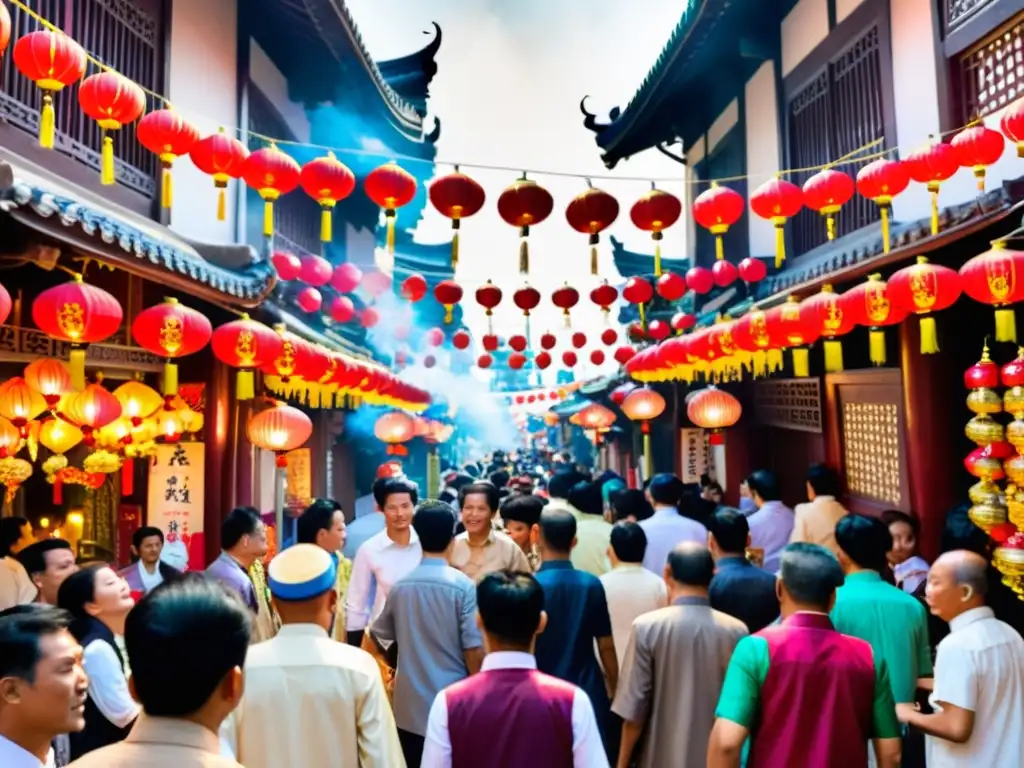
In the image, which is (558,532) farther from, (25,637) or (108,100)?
(108,100)

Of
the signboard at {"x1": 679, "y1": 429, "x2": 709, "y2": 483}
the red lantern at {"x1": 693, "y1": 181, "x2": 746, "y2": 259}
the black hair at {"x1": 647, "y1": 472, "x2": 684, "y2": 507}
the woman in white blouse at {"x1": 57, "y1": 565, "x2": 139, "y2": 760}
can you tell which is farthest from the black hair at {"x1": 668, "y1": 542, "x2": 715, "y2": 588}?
the signboard at {"x1": 679, "y1": 429, "x2": 709, "y2": 483}

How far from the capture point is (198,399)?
8.23 metres

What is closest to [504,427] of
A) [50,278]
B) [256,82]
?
[256,82]

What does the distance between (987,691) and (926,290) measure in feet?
9.94

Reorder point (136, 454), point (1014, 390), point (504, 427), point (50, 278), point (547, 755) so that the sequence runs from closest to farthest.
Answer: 1. point (547, 755)
2. point (1014, 390)
3. point (50, 278)
4. point (136, 454)
5. point (504, 427)

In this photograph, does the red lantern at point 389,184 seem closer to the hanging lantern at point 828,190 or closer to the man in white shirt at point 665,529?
the man in white shirt at point 665,529

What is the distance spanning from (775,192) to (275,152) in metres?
4.53

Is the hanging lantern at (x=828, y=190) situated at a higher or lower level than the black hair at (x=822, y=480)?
higher

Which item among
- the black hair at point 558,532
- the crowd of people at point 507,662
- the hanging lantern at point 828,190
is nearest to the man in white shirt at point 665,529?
the crowd of people at point 507,662

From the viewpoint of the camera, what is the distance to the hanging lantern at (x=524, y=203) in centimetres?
620

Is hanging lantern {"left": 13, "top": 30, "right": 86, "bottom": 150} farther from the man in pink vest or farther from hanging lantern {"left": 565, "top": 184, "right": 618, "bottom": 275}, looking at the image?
the man in pink vest

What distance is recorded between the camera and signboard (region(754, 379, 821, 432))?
9922 mm

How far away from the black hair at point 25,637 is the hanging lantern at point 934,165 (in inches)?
231

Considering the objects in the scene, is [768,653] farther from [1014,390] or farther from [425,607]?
[1014,390]
